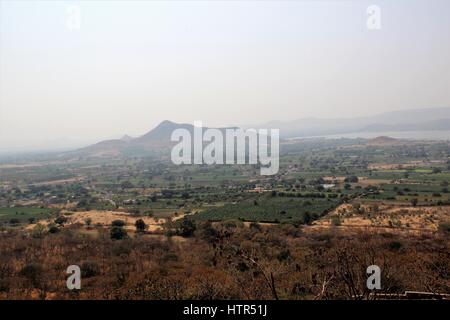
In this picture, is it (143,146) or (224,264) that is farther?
(143,146)

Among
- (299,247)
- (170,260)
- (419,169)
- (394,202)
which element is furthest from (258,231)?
(419,169)

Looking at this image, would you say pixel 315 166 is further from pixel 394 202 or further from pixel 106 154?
pixel 106 154

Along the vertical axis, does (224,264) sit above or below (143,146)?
below

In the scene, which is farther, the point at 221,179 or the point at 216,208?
the point at 221,179

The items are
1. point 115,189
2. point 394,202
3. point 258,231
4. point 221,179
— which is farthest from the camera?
point 221,179

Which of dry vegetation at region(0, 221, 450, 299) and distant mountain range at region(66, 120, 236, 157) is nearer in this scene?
dry vegetation at region(0, 221, 450, 299)

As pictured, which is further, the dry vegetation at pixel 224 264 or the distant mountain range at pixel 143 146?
the distant mountain range at pixel 143 146
